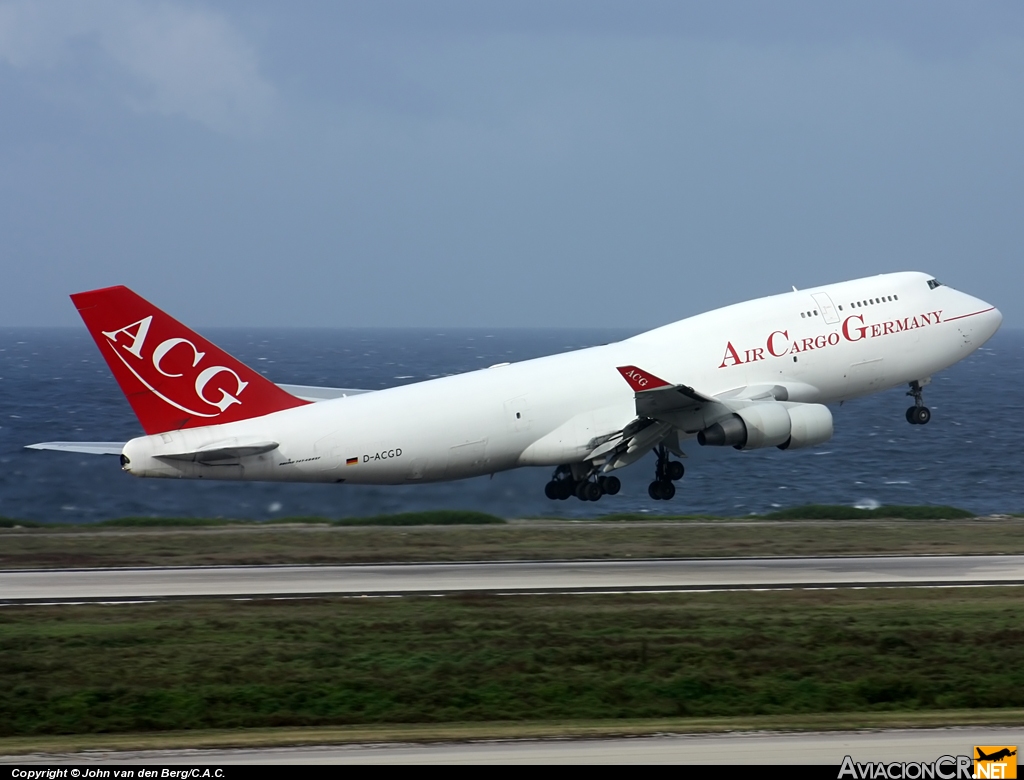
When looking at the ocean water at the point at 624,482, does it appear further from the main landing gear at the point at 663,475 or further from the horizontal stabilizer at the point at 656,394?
the horizontal stabilizer at the point at 656,394

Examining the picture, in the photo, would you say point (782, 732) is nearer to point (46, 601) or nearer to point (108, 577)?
point (46, 601)

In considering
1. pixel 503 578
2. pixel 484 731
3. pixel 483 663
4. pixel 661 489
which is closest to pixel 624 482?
pixel 661 489

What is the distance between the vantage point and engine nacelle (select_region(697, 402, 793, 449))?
39.8 meters

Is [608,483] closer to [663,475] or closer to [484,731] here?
[663,475]

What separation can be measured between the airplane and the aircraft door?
6 centimetres

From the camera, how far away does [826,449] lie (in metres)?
110

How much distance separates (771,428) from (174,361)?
16941mm

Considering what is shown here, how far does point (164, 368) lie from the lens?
36219 mm

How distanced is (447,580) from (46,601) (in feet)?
34.6

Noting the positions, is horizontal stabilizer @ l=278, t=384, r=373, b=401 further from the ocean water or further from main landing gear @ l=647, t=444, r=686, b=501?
the ocean water

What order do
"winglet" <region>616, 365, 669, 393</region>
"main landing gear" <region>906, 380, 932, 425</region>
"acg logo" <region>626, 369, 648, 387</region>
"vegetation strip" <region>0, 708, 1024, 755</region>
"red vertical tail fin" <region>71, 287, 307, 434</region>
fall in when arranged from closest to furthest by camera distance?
"vegetation strip" <region>0, 708, 1024, 755</region>, "red vertical tail fin" <region>71, 287, 307, 434</region>, "winglet" <region>616, 365, 669, 393</region>, "acg logo" <region>626, 369, 648, 387</region>, "main landing gear" <region>906, 380, 932, 425</region>

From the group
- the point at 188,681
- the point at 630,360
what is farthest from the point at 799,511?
the point at 188,681

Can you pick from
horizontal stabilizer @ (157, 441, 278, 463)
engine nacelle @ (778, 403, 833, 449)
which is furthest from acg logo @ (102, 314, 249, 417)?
engine nacelle @ (778, 403, 833, 449)

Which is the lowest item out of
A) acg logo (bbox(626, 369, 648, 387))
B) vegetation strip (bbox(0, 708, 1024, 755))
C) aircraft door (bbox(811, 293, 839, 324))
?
vegetation strip (bbox(0, 708, 1024, 755))
